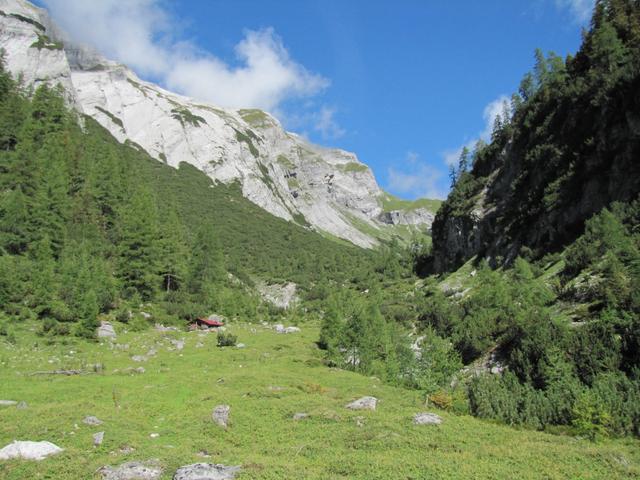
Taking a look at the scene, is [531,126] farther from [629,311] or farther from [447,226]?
[629,311]

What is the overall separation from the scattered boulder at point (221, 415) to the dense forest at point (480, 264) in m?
11.2

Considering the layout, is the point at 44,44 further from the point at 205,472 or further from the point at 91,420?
the point at 205,472

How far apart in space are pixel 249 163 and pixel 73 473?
631 ft

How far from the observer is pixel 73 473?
11.6 meters

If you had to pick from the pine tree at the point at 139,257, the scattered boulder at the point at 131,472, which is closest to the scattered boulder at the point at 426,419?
the scattered boulder at the point at 131,472

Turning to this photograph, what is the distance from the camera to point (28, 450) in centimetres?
1268

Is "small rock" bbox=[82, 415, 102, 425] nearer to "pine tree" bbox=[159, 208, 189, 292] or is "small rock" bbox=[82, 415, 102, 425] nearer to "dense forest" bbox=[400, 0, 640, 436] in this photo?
"dense forest" bbox=[400, 0, 640, 436]

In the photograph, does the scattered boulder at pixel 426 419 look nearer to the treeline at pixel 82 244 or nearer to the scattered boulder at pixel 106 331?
the treeline at pixel 82 244

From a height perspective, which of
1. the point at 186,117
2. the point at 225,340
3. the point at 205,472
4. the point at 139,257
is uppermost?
the point at 186,117

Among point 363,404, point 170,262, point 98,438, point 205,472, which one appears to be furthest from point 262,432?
point 170,262

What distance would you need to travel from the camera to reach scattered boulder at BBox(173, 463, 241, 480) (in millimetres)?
11172

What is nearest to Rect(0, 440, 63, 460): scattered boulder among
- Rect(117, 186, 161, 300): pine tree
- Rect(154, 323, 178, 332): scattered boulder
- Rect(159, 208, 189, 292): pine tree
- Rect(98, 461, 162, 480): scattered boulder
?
Rect(98, 461, 162, 480): scattered boulder

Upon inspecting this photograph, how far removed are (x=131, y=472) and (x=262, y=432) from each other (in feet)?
20.0

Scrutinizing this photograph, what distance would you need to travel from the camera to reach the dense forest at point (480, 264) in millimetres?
21562
